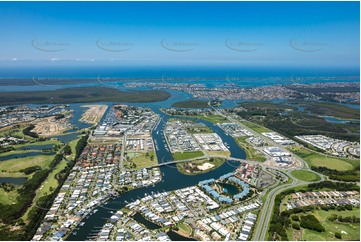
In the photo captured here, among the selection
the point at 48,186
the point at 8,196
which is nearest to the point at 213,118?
the point at 48,186

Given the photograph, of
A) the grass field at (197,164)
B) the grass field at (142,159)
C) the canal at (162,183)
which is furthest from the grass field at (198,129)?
the grass field at (197,164)

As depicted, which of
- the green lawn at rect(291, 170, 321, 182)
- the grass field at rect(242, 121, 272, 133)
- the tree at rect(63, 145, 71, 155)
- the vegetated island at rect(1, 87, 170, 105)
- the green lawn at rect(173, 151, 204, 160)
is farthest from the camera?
the vegetated island at rect(1, 87, 170, 105)

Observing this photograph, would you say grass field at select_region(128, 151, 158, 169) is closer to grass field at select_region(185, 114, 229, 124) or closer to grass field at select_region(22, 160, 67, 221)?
grass field at select_region(22, 160, 67, 221)

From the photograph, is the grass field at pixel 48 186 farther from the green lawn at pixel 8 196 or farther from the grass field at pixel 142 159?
the grass field at pixel 142 159

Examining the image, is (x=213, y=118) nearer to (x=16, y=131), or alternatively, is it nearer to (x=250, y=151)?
(x=250, y=151)

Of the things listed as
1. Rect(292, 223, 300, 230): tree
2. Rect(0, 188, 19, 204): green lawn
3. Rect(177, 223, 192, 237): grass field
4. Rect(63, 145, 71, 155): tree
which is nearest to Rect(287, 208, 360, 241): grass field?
Rect(292, 223, 300, 230): tree

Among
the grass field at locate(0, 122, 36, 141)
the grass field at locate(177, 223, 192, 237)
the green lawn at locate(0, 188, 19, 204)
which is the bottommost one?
the grass field at locate(177, 223, 192, 237)
